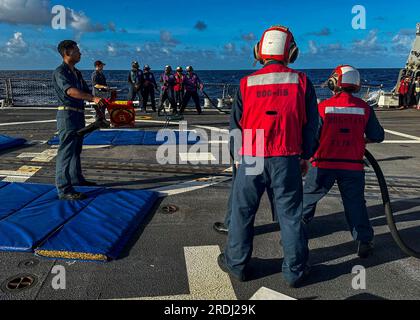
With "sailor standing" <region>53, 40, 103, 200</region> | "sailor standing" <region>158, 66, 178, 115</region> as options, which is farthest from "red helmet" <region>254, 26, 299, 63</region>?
"sailor standing" <region>158, 66, 178, 115</region>

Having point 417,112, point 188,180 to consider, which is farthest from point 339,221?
point 417,112

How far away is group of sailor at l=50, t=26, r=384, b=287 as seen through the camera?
2.93 meters

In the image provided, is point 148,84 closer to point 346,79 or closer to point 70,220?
point 70,220

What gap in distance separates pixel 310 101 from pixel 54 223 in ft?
10.4

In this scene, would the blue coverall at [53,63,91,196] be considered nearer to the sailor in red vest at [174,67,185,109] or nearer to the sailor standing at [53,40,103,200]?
the sailor standing at [53,40,103,200]

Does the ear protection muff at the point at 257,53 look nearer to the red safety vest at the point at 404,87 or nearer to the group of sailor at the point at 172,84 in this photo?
the group of sailor at the point at 172,84

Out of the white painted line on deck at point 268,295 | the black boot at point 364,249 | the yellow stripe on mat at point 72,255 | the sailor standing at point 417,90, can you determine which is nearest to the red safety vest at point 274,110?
the white painted line on deck at point 268,295

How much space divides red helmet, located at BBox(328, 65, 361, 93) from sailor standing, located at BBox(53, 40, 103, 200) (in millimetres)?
3219

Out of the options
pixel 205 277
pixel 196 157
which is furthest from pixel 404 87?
pixel 205 277

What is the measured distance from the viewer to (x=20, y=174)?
625 cm

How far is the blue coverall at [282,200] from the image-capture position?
3.02 meters

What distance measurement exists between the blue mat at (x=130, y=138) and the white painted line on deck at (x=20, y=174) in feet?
7.12

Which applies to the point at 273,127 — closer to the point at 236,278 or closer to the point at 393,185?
the point at 236,278
